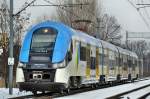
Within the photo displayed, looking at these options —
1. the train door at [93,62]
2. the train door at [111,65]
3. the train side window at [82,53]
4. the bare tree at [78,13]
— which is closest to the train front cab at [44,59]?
the train side window at [82,53]

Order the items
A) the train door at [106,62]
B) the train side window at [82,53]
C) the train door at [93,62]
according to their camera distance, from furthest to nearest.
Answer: the train door at [106,62]
the train door at [93,62]
the train side window at [82,53]

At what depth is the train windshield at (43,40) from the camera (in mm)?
25509

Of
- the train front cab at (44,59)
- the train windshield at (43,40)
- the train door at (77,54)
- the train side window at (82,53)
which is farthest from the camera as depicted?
the train side window at (82,53)

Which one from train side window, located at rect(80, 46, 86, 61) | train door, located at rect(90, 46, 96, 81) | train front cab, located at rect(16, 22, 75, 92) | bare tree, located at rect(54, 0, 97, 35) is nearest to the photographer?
train front cab, located at rect(16, 22, 75, 92)

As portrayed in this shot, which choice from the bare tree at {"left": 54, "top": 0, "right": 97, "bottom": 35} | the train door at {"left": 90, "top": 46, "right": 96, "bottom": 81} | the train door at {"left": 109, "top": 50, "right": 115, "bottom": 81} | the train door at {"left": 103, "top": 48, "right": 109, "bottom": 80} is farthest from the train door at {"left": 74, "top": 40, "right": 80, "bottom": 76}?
the bare tree at {"left": 54, "top": 0, "right": 97, "bottom": 35}

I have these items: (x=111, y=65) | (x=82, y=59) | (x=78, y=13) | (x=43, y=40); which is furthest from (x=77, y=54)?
(x=78, y=13)

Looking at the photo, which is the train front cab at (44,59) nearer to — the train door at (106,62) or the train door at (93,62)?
the train door at (93,62)

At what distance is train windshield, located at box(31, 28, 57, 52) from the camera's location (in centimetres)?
2551

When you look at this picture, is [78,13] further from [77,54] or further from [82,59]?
[77,54]

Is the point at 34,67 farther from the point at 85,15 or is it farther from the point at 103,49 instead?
the point at 85,15

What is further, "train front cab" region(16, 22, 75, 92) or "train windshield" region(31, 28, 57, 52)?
"train windshield" region(31, 28, 57, 52)

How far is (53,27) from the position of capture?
86.6 ft

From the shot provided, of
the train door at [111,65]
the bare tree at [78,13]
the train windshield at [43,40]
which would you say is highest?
the bare tree at [78,13]

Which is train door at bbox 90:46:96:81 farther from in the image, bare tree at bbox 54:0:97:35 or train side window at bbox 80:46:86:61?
bare tree at bbox 54:0:97:35
